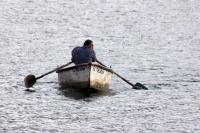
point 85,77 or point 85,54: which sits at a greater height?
point 85,54

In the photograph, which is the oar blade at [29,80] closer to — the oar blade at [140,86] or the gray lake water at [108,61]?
the gray lake water at [108,61]

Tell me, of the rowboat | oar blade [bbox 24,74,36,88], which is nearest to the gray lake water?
oar blade [bbox 24,74,36,88]

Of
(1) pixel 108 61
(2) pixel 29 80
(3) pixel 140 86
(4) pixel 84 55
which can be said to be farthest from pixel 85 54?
(1) pixel 108 61

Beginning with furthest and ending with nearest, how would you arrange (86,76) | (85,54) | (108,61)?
1. (108,61)
2. (85,54)
3. (86,76)

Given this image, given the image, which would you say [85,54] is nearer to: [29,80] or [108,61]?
[29,80]

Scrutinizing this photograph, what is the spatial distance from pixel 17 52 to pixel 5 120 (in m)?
17.8

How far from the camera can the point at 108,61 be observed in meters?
38.7

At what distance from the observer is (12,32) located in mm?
50250

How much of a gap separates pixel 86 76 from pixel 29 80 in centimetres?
364

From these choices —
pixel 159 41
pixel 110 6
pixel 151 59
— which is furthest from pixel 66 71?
pixel 110 6

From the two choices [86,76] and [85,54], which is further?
[85,54]

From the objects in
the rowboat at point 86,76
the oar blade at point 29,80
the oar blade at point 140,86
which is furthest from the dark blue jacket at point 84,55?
the oar blade at point 29,80

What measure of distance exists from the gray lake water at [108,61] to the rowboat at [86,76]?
1.29 feet

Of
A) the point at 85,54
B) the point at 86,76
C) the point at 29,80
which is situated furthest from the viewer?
the point at 29,80
